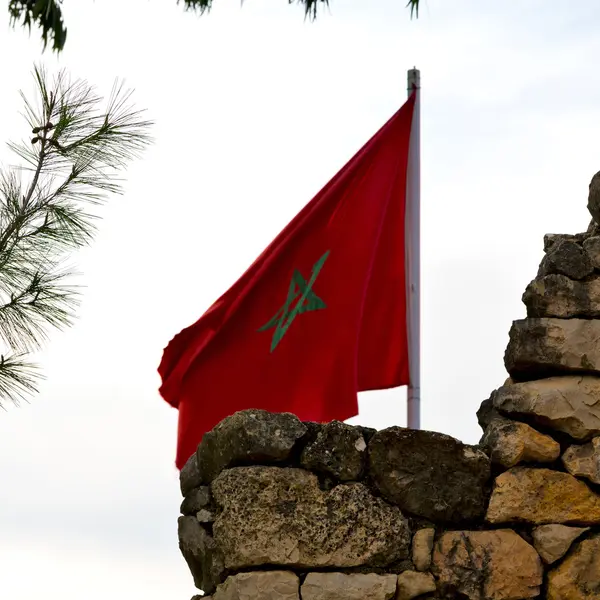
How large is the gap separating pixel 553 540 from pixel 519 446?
0.38 meters

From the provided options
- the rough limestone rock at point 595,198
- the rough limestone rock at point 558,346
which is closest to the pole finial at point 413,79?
the rough limestone rock at point 595,198

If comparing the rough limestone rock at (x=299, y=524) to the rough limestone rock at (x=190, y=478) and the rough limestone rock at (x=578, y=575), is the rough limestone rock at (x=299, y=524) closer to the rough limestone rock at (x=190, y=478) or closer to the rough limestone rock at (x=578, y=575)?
the rough limestone rock at (x=190, y=478)

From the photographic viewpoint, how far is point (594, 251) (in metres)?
5.48

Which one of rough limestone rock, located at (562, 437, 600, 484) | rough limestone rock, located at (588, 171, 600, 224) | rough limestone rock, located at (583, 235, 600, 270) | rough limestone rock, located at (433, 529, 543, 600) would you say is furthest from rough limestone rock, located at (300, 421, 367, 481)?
rough limestone rock, located at (588, 171, 600, 224)

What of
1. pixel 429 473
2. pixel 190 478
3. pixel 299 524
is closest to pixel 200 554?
pixel 190 478

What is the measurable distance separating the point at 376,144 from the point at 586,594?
2.41 m

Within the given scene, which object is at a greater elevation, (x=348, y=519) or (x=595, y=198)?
(x=595, y=198)

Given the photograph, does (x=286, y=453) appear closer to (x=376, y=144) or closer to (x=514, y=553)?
(x=514, y=553)

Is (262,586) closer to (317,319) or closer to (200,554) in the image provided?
(200,554)

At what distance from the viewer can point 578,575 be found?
518 cm

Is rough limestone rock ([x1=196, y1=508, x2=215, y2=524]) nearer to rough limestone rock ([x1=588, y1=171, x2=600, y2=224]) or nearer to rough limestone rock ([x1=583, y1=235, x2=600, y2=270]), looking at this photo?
rough limestone rock ([x1=583, y1=235, x2=600, y2=270])

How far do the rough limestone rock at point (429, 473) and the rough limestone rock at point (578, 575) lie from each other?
1.22 feet

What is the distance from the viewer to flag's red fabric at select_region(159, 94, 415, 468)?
612 centimetres

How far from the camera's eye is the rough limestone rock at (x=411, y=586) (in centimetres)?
509
